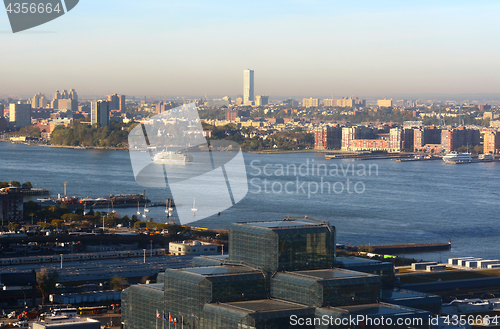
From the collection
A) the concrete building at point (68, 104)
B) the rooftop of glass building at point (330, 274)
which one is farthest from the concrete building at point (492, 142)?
the concrete building at point (68, 104)

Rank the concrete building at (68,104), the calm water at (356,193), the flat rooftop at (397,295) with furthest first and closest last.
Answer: the concrete building at (68,104), the calm water at (356,193), the flat rooftop at (397,295)

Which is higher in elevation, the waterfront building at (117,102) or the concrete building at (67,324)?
the waterfront building at (117,102)

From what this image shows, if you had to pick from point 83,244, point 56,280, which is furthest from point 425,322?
point 83,244

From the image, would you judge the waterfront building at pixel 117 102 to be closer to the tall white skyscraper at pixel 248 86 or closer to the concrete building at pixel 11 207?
the tall white skyscraper at pixel 248 86

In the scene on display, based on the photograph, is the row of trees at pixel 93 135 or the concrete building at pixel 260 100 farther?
the concrete building at pixel 260 100

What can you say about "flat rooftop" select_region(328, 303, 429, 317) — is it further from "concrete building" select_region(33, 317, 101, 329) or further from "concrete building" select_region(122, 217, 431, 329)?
"concrete building" select_region(33, 317, 101, 329)

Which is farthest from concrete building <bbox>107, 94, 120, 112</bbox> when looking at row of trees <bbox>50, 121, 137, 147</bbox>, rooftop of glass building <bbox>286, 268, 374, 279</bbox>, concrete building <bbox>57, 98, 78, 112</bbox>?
rooftop of glass building <bbox>286, 268, 374, 279</bbox>
